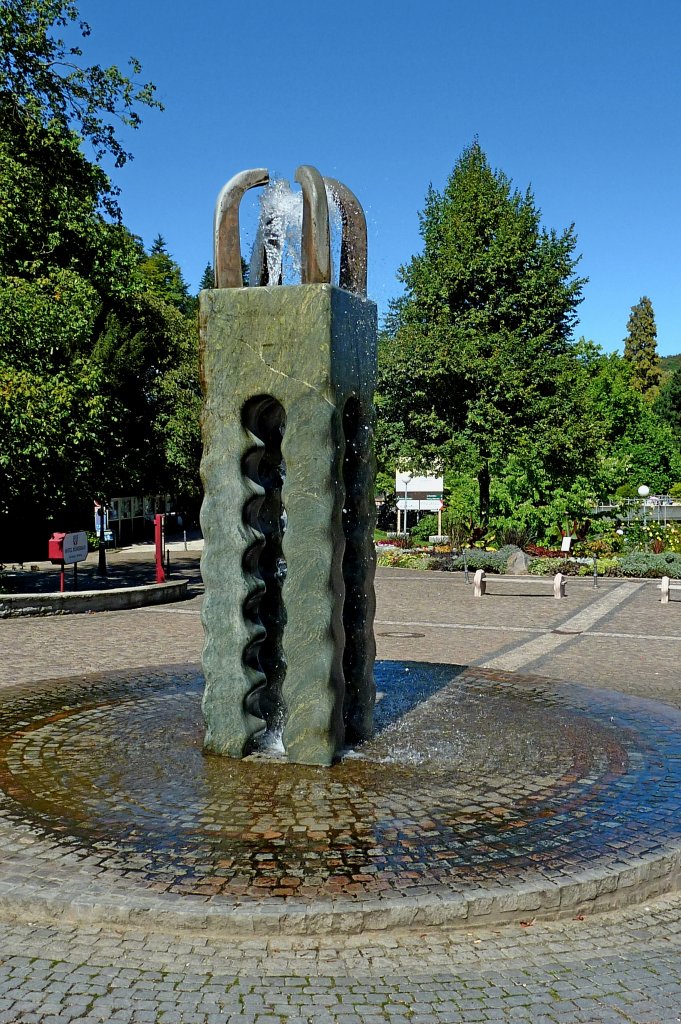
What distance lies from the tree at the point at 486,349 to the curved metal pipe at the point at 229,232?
868 inches

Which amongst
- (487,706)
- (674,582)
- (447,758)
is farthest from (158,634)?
(674,582)

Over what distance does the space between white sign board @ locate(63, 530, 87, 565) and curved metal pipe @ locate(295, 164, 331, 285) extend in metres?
12.9

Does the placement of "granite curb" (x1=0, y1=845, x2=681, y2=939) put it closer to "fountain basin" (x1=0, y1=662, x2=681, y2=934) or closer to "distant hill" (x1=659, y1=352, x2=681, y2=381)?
"fountain basin" (x1=0, y1=662, x2=681, y2=934)

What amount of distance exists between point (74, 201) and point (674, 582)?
55.4 ft

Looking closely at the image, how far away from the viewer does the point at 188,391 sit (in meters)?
39.2

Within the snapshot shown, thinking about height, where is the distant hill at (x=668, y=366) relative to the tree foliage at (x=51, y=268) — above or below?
above

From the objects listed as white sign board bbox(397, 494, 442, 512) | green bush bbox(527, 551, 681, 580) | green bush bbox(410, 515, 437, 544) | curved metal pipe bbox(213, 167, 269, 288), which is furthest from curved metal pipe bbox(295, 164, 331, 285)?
green bush bbox(410, 515, 437, 544)

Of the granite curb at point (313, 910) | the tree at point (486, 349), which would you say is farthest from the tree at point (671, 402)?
the granite curb at point (313, 910)

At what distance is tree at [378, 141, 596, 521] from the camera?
97.1 ft

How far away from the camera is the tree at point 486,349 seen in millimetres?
29594

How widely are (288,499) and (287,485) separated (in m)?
0.11

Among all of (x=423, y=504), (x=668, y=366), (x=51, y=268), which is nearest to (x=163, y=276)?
(x=423, y=504)

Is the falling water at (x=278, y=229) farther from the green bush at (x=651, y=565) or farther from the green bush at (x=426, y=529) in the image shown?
the green bush at (x=426, y=529)

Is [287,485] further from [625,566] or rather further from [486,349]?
[486,349]
